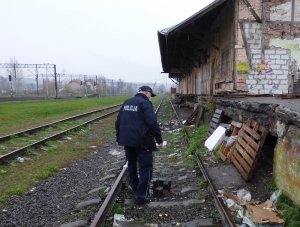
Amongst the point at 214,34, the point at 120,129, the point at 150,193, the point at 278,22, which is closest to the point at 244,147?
the point at 150,193

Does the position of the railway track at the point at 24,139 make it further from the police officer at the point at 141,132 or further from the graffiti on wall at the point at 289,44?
the graffiti on wall at the point at 289,44

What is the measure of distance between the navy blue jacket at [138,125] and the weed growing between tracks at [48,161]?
241cm

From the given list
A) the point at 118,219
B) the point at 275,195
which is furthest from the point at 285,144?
the point at 118,219

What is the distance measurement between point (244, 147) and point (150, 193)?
1985 mm

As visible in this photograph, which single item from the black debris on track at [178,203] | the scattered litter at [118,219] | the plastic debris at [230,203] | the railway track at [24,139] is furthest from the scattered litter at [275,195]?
the railway track at [24,139]

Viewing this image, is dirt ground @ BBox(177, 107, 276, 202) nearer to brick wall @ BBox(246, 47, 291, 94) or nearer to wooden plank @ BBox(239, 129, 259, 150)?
wooden plank @ BBox(239, 129, 259, 150)

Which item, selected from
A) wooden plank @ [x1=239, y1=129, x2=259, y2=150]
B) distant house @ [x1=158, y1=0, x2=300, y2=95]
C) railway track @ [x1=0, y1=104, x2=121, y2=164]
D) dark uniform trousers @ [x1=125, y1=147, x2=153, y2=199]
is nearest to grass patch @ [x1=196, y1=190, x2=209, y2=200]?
dark uniform trousers @ [x1=125, y1=147, x2=153, y2=199]

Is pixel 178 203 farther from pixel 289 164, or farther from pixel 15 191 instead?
pixel 15 191

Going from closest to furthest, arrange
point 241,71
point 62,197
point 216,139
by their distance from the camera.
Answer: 1. point 62,197
2. point 216,139
3. point 241,71

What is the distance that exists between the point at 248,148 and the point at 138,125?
7.13ft

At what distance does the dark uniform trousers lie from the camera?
18.7ft

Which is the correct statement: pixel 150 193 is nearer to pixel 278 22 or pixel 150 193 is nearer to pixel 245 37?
pixel 245 37

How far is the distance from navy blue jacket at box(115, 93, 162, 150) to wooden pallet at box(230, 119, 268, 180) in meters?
1.68

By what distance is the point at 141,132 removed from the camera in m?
5.69
